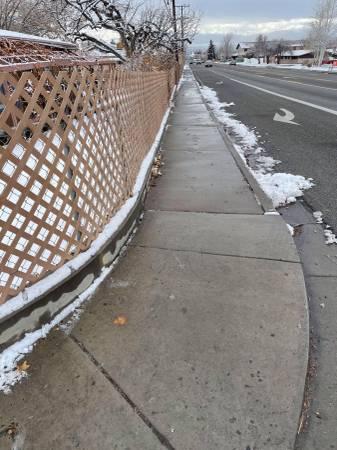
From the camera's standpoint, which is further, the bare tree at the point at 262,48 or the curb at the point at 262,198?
the bare tree at the point at 262,48

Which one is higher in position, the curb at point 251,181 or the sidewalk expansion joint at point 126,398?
the curb at point 251,181

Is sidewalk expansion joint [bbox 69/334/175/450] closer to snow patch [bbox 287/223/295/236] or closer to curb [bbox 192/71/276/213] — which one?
snow patch [bbox 287/223/295/236]

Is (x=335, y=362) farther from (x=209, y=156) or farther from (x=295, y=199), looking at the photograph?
(x=209, y=156)

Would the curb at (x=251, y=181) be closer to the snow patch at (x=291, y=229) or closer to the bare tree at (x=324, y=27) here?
the snow patch at (x=291, y=229)

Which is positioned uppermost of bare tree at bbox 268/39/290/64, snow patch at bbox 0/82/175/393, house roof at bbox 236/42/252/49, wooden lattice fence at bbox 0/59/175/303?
house roof at bbox 236/42/252/49

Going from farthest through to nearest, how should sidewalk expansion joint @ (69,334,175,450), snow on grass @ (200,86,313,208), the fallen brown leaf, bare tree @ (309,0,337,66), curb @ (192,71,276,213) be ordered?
bare tree @ (309,0,337,66), snow on grass @ (200,86,313,208), curb @ (192,71,276,213), the fallen brown leaf, sidewalk expansion joint @ (69,334,175,450)

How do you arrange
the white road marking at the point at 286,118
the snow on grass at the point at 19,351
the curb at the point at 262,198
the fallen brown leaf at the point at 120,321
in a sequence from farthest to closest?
the white road marking at the point at 286,118 < the fallen brown leaf at the point at 120,321 < the snow on grass at the point at 19,351 < the curb at the point at 262,198

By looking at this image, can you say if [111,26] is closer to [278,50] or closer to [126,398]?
[126,398]

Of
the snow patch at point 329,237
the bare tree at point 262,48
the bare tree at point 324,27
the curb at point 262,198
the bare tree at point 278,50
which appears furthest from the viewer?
the bare tree at point 262,48

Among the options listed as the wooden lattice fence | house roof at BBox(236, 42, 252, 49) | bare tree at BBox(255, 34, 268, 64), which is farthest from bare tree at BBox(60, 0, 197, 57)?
house roof at BBox(236, 42, 252, 49)

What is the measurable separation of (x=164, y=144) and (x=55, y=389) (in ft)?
22.1

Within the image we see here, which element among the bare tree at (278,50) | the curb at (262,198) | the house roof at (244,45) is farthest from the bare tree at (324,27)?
the house roof at (244,45)

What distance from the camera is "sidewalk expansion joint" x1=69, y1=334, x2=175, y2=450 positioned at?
5.65 ft

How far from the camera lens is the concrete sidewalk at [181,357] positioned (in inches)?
69.7
